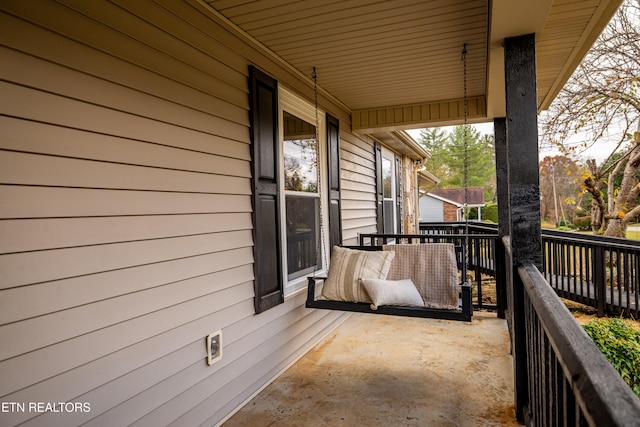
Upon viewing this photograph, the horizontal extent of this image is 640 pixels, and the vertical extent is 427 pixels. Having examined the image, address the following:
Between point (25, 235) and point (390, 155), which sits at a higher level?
point (390, 155)

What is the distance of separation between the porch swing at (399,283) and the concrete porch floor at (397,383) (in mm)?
550

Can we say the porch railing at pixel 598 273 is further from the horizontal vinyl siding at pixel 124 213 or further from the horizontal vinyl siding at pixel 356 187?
the horizontal vinyl siding at pixel 124 213

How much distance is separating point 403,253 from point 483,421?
1471 millimetres

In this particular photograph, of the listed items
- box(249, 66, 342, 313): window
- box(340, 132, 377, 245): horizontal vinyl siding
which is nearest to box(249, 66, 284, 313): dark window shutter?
box(249, 66, 342, 313): window

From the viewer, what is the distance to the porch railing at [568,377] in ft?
2.61

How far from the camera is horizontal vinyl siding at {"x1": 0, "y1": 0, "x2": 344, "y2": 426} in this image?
57.9 inches

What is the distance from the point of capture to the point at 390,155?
7.90m

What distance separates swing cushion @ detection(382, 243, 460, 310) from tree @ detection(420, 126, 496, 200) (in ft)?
92.5

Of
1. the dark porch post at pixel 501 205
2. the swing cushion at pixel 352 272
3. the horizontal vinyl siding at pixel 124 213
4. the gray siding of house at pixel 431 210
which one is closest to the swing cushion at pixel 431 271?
the swing cushion at pixel 352 272

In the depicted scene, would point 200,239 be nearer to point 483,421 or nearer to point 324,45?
point 324,45

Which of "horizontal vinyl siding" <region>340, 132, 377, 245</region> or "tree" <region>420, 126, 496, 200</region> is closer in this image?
"horizontal vinyl siding" <region>340, 132, 377, 245</region>

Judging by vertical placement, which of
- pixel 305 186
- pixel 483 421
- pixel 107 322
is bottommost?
pixel 483 421

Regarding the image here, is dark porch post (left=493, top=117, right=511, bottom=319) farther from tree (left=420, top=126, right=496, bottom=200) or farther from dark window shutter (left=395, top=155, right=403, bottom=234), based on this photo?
tree (left=420, top=126, right=496, bottom=200)

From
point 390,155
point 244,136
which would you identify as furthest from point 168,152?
point 390,155
